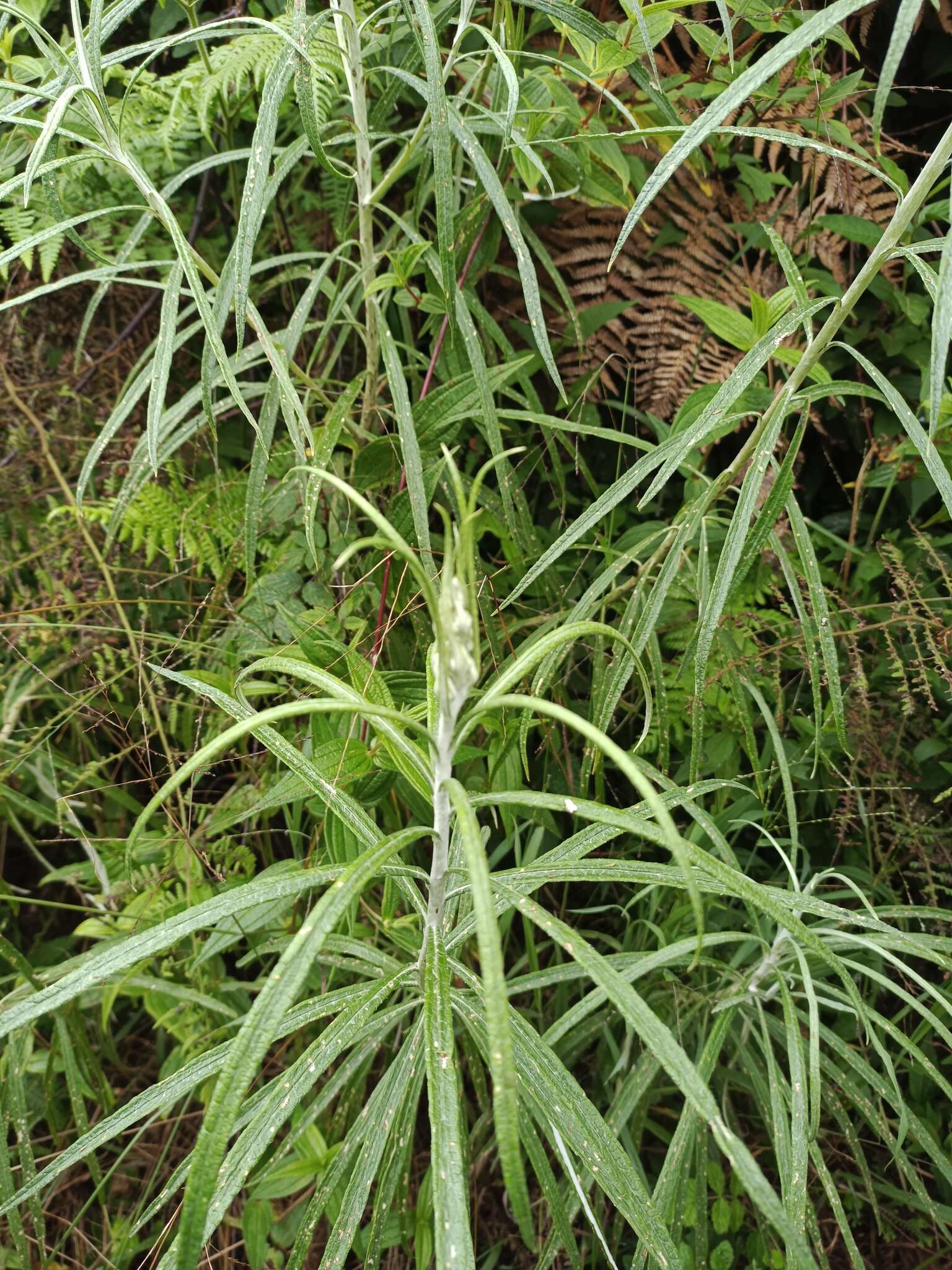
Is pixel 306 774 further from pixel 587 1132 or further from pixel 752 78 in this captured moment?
pixel 752 78

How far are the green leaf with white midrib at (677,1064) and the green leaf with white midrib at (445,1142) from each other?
0.34 feet

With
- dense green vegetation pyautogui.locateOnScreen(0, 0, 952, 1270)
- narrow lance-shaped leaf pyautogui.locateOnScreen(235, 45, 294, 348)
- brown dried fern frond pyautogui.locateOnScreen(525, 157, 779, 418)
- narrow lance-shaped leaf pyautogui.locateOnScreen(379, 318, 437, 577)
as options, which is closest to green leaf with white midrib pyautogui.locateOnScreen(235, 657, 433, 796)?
dense green vegetation pyautogui.locateOnScreen(0, 0, 952, 1270)

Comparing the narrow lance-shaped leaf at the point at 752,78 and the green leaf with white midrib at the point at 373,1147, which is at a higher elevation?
the narrow lance-shaped leaf at the point at 752,78

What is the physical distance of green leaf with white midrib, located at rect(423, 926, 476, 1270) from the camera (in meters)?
0.57

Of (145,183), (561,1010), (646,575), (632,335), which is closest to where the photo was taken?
(145,183)

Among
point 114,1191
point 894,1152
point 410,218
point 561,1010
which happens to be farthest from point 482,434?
point 114,1191

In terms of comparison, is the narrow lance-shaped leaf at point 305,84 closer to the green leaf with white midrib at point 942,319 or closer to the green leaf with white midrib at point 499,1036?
the green leaf with white midrib at point 942,319

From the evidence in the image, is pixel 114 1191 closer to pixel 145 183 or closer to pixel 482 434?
pixel 482 434

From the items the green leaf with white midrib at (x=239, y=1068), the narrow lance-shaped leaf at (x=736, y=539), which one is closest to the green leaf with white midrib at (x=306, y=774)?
the green leaf with white midrib at (x=239, y=1068)

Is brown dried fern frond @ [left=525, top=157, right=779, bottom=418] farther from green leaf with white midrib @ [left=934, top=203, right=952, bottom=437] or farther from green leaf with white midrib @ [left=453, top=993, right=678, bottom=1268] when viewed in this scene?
green leaf with white midrib @ [left=453, top=993, right=678, bottom=1268]

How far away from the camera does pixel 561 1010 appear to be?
1.26m

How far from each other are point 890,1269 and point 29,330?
204 cm

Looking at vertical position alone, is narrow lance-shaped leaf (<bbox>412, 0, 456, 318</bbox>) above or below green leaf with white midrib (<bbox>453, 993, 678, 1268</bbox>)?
above

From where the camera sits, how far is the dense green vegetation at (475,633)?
2.53 feet
